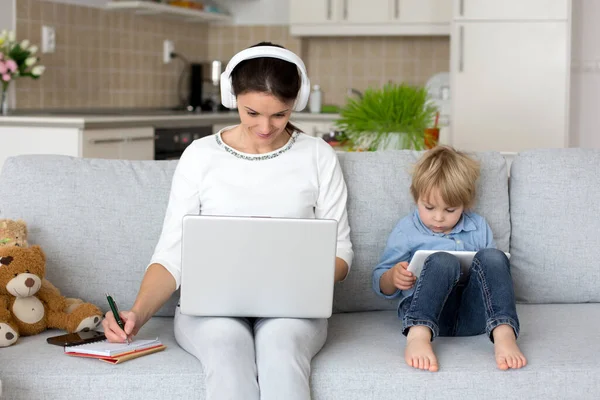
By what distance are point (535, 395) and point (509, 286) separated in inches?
10.9

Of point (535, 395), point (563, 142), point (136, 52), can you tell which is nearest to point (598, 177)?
point (535, 395)

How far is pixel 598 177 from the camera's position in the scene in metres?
2.65

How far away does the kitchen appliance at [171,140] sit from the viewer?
4770 mm

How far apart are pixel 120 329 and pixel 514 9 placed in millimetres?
3893

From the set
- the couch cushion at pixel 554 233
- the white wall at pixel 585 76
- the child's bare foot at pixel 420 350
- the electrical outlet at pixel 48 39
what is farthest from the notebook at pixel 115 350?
the white wall at pixel 585 76

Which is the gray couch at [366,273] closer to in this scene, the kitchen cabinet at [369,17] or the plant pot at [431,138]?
the plant pot at [431,138]

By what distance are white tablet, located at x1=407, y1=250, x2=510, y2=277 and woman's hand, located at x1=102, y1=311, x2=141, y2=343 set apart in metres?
0.71

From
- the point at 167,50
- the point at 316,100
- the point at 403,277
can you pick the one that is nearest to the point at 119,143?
the point at 167,50

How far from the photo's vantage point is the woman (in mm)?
1970

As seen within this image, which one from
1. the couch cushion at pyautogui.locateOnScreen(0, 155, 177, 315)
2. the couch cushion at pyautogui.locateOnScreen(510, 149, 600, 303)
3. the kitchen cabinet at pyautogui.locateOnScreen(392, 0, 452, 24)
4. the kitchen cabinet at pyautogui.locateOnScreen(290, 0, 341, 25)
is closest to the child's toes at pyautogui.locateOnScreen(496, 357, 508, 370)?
the couch cushion at pyautogui.locateOnScreen(510, 149, 600, 303)

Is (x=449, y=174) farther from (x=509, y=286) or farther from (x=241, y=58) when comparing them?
(x=241, y=58)

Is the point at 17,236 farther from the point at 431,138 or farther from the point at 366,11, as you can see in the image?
the point at 366,11

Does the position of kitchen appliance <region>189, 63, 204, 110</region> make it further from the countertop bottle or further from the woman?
the woman

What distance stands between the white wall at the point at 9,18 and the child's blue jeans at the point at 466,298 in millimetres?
2983
